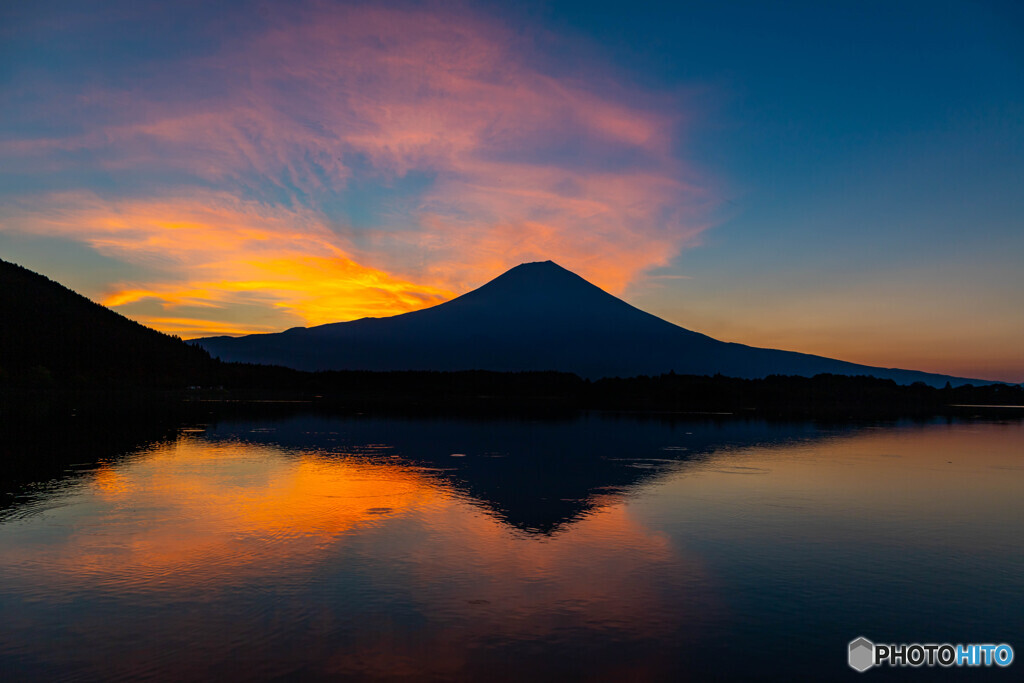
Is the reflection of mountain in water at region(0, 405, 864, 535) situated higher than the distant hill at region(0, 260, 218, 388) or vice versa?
the distant hill at region(0, 260, 218, 388)

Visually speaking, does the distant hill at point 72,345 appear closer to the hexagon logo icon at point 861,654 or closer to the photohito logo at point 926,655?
the hexagon logo icon at point 861,654

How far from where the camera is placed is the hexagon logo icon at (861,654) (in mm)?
10156

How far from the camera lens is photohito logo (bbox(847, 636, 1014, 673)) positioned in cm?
1037

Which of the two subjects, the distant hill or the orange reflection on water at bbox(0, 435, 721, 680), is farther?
the distant hill

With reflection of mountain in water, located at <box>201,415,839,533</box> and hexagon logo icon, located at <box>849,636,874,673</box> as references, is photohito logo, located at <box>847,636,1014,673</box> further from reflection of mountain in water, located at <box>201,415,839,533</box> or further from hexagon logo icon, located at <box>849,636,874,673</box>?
reflection of mountain in water, located at <box>201,415,839,533</box>

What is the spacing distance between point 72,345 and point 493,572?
17856 centimetres

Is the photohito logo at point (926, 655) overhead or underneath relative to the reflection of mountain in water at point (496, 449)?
underneath

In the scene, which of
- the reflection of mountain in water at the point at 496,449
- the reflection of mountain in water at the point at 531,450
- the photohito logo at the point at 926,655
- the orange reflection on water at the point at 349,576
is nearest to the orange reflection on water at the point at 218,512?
the orange reflection on water at the point at 349,576

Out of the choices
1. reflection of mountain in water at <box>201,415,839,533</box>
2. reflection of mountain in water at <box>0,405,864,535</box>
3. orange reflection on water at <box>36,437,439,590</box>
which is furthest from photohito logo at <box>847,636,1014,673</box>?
orange reflection on water at <box>36,437,439,590</box>

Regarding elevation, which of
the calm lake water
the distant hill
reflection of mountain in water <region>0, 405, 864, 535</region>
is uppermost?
the distant hill

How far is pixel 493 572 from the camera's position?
14211 mm

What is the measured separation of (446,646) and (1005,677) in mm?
8521

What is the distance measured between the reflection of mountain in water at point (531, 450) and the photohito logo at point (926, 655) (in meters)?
9.04

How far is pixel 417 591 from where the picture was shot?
508 inches
